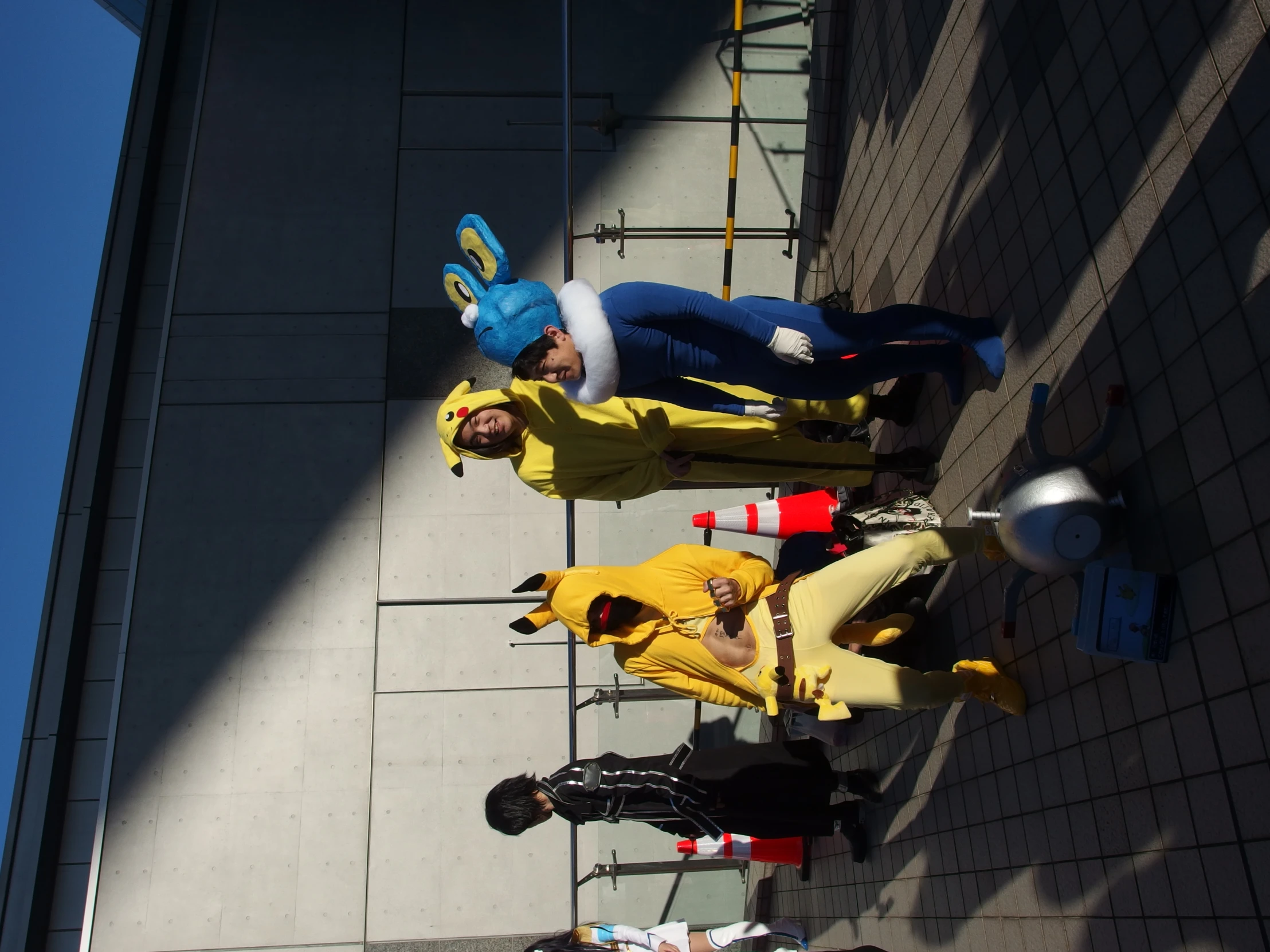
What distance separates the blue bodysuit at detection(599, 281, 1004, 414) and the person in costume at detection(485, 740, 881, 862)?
6.48 feet

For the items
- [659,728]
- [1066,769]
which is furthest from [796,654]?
[659,728]

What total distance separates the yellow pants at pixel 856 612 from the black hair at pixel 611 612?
53 cm

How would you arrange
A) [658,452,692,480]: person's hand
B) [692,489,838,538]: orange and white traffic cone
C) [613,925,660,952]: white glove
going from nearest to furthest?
[658,452,692,480]: person's hand < [692,489,838,538]: orange and white traffic cone < [613,925,660,952]: white glove

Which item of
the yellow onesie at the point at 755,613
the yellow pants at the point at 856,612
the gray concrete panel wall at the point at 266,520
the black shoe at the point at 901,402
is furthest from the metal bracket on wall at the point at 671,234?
the yellow pants at the point at 856,612

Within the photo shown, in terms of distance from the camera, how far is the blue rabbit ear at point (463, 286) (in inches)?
144

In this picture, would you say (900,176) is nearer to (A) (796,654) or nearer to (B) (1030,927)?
(A) (796,654)

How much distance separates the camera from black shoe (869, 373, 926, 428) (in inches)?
180

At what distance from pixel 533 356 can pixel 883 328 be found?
4.78ft

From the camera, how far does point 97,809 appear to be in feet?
20.7

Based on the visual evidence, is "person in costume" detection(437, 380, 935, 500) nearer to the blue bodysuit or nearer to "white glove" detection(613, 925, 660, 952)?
the blue bodysuit

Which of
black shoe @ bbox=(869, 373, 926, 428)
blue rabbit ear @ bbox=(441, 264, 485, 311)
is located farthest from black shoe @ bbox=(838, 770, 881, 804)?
blue rabbit ear @ bbox=(441, 264, 485, 311)

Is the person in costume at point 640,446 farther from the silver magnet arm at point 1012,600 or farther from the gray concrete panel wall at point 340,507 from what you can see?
the gray concrete panel wall at point 340,507

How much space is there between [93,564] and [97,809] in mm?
1733

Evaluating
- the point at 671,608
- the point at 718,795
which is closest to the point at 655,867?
the point at 718,795
